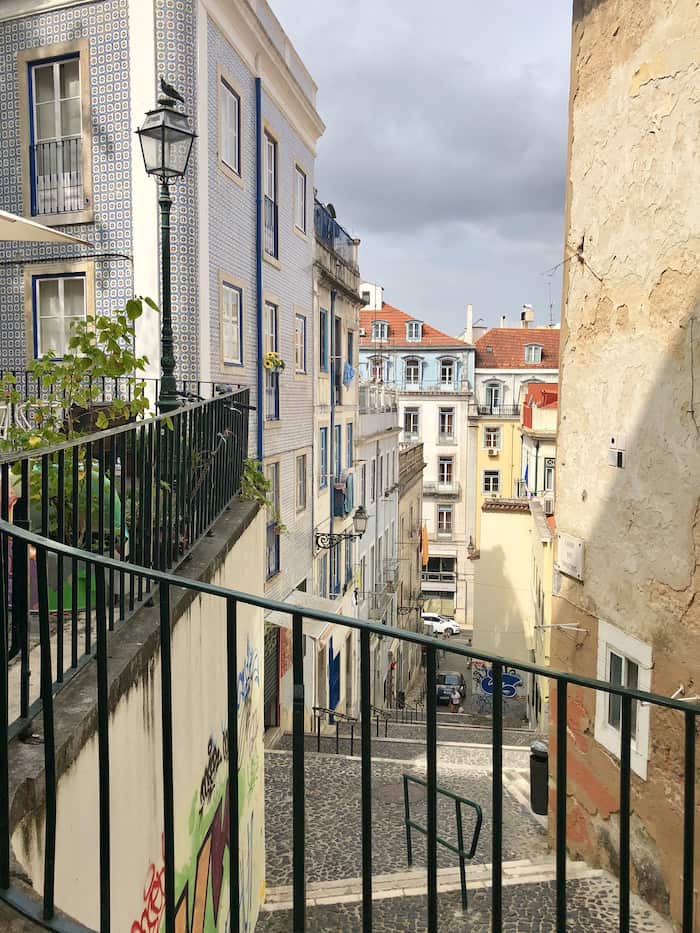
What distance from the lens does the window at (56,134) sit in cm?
1113

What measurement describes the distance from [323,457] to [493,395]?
3159 centimetres

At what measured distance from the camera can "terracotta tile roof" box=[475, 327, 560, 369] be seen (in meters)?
50.1

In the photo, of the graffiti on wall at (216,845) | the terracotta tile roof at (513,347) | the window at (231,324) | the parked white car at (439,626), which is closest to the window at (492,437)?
the terracotta tile roof at (513,347)

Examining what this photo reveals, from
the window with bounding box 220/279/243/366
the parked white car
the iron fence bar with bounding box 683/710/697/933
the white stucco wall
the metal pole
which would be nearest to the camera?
the iron fence bar with bounding box 683/710/697/933

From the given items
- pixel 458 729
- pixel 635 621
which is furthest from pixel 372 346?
pixel 635 621

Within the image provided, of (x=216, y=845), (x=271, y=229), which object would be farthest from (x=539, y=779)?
(x=271, y=229)

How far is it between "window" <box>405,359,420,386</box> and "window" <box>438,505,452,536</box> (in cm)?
851

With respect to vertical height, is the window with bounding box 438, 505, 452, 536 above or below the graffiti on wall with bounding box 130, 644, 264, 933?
below

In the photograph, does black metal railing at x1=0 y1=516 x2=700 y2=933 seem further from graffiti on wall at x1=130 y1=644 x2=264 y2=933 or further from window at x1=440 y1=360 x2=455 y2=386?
window at x1=440 y1=360 x2=455 y2=386

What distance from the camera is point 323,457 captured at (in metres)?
19.8

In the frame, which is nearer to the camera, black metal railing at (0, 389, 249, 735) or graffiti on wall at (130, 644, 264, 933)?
black metal railing at (0, 389, 249, 735)

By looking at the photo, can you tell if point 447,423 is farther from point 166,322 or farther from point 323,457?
point 166,322

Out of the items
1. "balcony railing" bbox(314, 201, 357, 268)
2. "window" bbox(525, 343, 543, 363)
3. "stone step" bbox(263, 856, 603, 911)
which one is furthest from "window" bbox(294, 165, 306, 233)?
"window" bbox(525, 343, 543, 363)

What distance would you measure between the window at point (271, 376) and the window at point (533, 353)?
3793 centimetres
